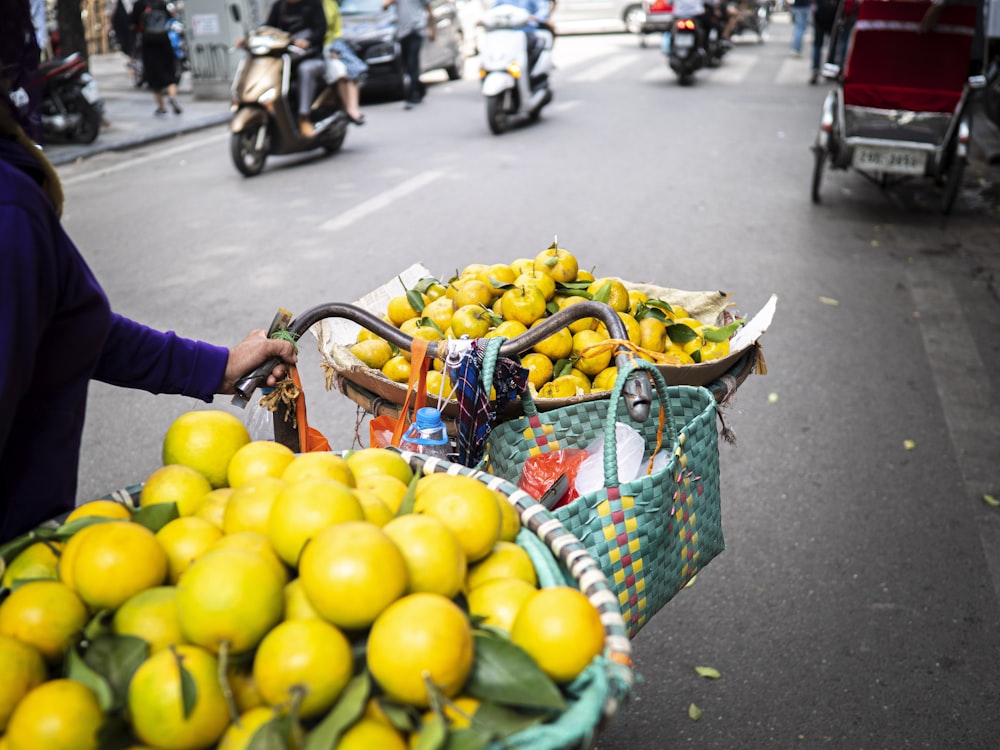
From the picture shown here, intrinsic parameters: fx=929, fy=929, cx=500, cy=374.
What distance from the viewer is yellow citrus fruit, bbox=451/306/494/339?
239cm

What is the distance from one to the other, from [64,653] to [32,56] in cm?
101

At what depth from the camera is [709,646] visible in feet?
9.57

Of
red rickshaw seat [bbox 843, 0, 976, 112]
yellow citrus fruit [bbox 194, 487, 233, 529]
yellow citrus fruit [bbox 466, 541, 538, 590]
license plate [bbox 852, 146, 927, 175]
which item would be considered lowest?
license plate [bbox 852, 146, 927, 175]

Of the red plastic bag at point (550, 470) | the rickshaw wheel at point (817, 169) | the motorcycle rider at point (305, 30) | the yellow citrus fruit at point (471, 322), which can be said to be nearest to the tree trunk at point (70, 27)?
the motorcycle rider at point (305, 30)

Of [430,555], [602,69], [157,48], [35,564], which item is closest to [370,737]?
[430,555]

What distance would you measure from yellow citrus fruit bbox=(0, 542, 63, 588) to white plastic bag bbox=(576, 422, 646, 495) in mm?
1025

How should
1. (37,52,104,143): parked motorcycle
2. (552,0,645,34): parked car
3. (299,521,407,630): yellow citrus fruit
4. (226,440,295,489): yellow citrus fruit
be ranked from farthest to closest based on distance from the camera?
(552,0,645,34): parked car, (37,52,104,143): parked motorcycle, (226,440,295,489): yellow citrus fruit, (299,521,407,630): yellow citrus fruit

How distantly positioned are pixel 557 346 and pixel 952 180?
6163 millimetres

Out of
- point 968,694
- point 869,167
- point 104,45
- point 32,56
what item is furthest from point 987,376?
point 104,45

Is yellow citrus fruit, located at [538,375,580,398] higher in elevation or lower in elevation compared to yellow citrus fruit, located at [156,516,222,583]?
lower

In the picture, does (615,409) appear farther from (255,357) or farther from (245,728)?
(245,728)

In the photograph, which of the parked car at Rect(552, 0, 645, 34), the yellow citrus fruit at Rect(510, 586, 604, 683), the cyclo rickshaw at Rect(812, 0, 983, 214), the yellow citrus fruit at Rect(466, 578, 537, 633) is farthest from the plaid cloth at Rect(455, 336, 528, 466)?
the parked car at Rect(552, 0, 645, 34)

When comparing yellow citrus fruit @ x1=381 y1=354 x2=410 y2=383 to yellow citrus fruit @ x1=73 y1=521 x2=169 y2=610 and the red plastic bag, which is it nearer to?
the red plastic bag

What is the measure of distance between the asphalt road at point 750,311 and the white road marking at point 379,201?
35 millimetres
